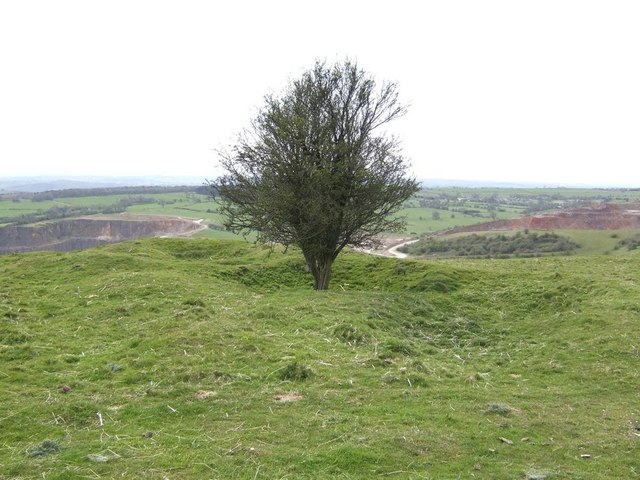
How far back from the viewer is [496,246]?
161 feet

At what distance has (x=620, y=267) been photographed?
78.0ft

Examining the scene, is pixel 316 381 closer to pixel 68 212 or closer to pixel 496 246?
pixel 496 246

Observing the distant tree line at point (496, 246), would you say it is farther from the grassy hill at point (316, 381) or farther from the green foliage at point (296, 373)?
the green foliage at point (296, 373)

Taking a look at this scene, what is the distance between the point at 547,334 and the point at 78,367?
39.0 feet

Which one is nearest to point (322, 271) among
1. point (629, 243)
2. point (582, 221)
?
point (629, 243)

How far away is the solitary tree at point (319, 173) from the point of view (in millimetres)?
18047

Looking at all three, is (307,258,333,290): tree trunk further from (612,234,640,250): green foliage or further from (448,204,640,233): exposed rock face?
(448,204,640,233): exposed rock face

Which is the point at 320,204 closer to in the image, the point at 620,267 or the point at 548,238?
the point at 620,267

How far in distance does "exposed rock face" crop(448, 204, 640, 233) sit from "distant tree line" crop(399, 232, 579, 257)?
41.9 feet

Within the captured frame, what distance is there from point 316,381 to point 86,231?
230 ft

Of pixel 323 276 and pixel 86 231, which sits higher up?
pixel 323 276

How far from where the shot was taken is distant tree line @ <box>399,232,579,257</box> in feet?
144

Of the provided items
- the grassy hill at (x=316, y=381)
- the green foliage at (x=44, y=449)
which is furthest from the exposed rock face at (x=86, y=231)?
the green foliage at (x=44, y=449)

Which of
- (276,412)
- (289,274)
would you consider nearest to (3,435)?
(276,412)
